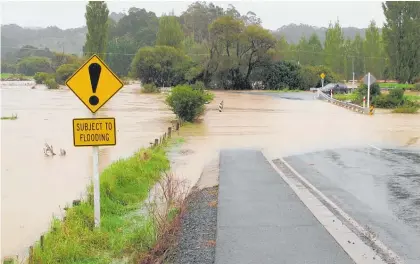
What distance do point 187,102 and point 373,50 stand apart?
6047 cm

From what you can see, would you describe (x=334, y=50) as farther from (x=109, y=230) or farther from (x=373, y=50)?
(x=109, y=230)

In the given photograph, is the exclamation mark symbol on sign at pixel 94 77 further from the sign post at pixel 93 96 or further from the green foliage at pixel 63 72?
the green foliage at pixel 63 72

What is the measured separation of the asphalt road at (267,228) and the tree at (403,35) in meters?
55.6

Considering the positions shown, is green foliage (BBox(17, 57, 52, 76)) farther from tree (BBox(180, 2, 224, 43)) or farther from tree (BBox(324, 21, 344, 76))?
tree (BBox(324, 21, 344, 76))

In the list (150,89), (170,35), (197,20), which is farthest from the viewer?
(197,20)

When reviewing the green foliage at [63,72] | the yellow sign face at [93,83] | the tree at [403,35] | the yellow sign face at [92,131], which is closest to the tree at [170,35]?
the green foliage at [63,72]

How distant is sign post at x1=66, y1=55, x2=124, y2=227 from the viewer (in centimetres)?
761

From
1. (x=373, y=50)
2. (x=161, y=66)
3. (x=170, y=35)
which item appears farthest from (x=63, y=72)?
(x=373, y=50)

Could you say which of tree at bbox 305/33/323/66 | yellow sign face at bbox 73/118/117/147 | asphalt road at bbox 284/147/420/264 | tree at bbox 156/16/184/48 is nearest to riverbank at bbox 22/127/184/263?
yellow sign face at bbox 73/118/117/147

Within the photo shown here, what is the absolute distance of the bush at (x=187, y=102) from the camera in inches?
1133

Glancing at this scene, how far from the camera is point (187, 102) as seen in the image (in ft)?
95.3

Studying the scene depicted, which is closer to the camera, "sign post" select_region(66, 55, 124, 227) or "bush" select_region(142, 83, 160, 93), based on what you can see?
"sign post" select_region(66, 55, 124, 227)

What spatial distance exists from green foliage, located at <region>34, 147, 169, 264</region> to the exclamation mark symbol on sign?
1.95 meters

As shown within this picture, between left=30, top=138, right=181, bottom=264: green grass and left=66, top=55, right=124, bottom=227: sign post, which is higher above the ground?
left=66, top=55, right=124, bottom=227: sign post
